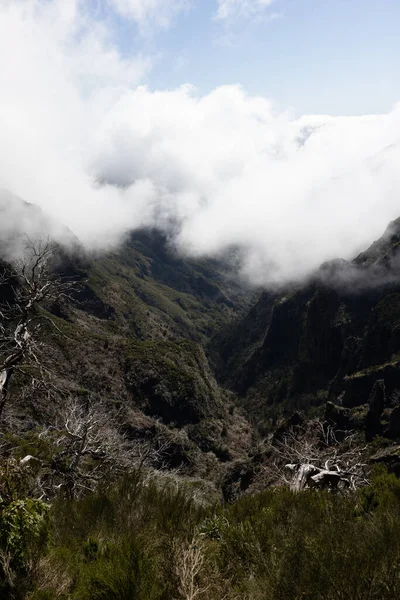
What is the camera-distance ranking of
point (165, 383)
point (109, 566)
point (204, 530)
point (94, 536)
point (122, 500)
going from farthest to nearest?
point (165, 383)
point (204, 530)
point (122, 500)
point (94, 536)
point (109, 566)

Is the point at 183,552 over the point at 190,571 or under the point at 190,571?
over

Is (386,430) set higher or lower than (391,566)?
lower

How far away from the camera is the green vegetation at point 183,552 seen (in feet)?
13.0

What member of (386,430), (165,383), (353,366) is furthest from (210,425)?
(353,366)

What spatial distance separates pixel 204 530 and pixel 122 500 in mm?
2187

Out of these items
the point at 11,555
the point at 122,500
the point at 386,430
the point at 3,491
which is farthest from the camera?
the point at 386,430

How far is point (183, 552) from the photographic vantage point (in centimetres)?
575

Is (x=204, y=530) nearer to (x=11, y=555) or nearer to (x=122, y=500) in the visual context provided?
(x=122, y=500)

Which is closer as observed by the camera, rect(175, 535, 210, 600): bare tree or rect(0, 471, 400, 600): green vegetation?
rect(0, 471, 400, 600): green vegetation

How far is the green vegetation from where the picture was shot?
156 inches

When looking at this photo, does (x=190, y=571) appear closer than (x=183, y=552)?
Yes

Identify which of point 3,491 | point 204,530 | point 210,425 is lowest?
point 210,425

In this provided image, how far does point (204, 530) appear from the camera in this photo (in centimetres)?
841

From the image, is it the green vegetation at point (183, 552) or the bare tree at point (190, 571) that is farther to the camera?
the bare tree at point (190, 571)
